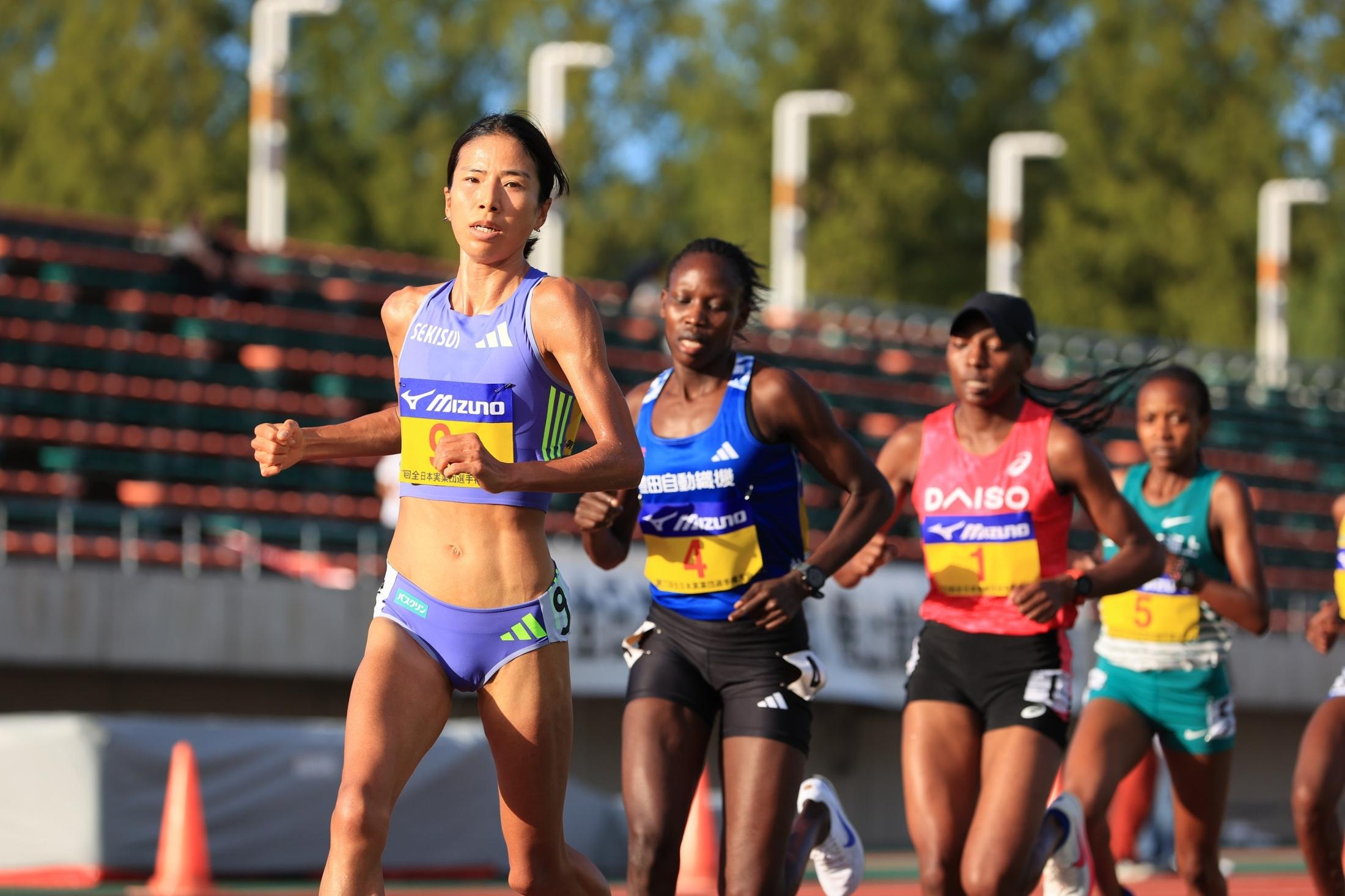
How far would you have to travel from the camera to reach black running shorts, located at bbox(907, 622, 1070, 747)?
Answer: 21.1ft

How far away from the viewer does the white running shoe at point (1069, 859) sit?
6.80 m

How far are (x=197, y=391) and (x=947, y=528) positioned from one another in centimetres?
1201

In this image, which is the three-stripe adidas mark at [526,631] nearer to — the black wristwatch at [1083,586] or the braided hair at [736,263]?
the braided hair at [736,263]

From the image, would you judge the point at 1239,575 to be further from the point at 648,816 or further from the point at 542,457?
the point at 542,457

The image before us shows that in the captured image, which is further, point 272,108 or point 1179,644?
point 272,108

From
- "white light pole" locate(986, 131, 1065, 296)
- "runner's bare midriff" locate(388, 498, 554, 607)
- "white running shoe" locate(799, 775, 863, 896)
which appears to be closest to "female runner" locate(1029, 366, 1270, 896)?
"white running shoe" locate(799, 775, 863, 896)

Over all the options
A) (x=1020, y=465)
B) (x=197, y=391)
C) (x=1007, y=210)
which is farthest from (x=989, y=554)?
(x=1007, y=210)

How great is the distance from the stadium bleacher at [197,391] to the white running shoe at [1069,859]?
360 inches

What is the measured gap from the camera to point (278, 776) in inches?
448

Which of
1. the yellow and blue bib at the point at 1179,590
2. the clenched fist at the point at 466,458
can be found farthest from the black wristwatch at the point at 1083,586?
the clenched fist at the point at 466,458

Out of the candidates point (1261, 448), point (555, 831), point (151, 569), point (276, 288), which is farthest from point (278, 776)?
point (1261, 448)

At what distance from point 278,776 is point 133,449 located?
20.9 ft

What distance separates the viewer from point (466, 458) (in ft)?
15.2

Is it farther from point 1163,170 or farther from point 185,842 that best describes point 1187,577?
point 1163,170
